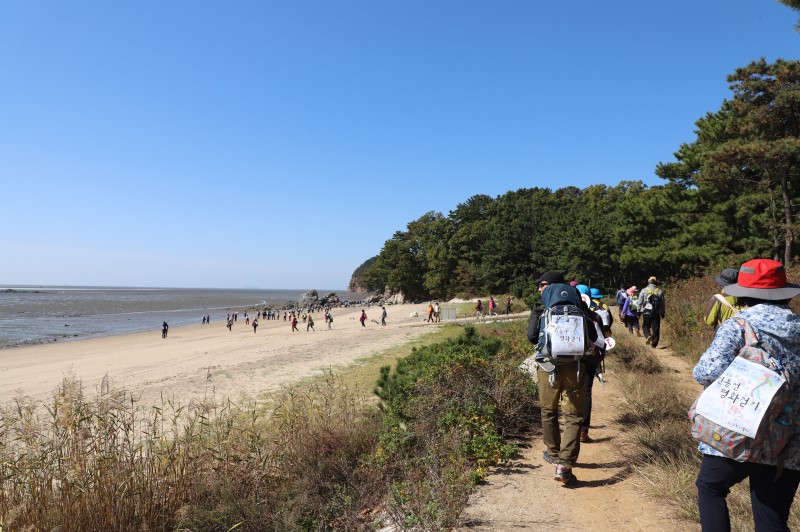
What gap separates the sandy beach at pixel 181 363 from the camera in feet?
47.4

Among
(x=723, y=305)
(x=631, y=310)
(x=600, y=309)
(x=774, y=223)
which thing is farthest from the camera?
(x=774, y=223)

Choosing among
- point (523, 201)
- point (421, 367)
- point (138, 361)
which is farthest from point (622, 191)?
point (421, 367)

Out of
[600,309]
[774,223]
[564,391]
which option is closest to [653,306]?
[600,309]

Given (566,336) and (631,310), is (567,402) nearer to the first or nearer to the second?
(566,336)

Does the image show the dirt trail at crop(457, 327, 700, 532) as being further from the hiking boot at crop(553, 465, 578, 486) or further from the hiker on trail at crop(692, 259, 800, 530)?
the hiker on trail at crop(692, 259, 800, 530)

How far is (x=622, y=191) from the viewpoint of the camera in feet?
225

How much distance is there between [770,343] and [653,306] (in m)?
9.26

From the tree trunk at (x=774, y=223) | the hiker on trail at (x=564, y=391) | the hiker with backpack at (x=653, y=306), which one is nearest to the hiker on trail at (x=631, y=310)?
the hiker with backpack at (x=653, y=306)

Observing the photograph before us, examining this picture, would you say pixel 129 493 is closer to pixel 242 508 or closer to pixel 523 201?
pixel 242 508

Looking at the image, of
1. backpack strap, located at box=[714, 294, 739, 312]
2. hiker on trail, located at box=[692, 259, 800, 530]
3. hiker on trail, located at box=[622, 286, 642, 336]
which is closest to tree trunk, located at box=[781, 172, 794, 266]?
hiker on trail, located at box=[622, 286, 642, 336]

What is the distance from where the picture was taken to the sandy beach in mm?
14445

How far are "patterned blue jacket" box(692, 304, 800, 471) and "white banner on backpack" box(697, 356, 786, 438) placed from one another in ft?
0.25

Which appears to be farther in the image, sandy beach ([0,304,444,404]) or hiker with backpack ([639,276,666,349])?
sandy beach ([0,304,444,404])

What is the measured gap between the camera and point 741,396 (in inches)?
87.8
